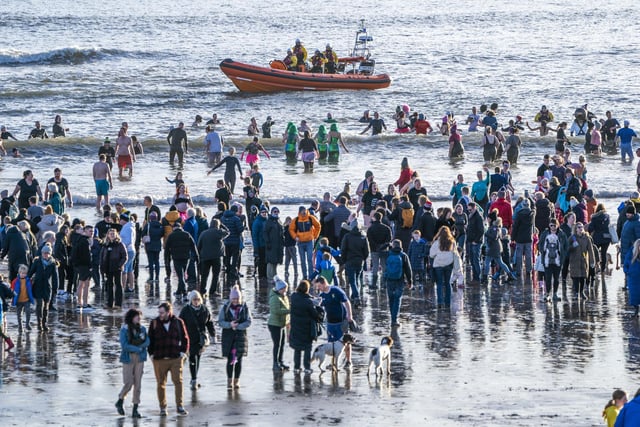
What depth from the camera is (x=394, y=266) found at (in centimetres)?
1510

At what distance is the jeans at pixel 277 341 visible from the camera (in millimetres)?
13023

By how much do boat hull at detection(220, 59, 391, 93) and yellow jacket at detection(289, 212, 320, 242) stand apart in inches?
1147

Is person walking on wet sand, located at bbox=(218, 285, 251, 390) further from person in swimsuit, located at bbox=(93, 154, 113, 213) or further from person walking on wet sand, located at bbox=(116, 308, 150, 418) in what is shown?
person in swimsuit, located at bbox=(93, 154, 113, 213)

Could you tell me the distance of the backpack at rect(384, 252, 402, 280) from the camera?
15.1 m

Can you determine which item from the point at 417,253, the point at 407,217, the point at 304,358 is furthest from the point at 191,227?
the point at 304,358

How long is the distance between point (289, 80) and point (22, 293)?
1324 inches

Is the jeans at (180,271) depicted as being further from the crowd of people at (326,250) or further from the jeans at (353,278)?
the jeans at (353,278)

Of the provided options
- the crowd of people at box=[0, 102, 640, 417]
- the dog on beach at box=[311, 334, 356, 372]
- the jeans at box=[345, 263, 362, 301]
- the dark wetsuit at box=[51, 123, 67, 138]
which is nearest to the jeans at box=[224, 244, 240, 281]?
the crowd of people at box=[0, 102, 640, 417]

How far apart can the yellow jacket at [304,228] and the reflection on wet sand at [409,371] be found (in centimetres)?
180

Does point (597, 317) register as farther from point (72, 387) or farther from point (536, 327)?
point (72, 387)

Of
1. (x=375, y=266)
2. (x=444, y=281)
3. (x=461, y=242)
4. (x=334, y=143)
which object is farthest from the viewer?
(x=334, y=143)

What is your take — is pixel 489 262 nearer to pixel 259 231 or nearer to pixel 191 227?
pixel 259 231

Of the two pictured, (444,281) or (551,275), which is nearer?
(444,281)

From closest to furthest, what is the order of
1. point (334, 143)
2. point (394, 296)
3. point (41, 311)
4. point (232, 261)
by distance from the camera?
point (41, 311), point (394, 296), point (232, 261), point (334, 143)
